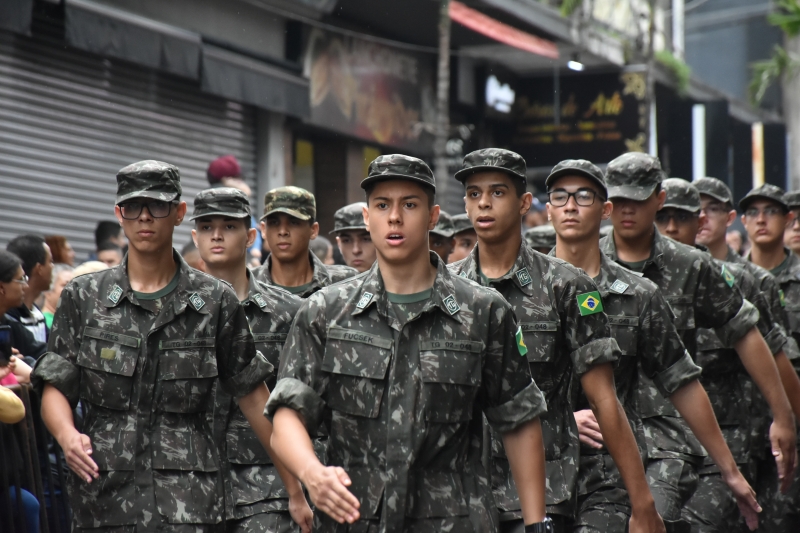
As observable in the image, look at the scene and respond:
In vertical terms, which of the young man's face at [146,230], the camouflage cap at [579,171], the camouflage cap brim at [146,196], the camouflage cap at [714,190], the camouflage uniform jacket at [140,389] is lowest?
the camouflage uniform jacket at [140,389]

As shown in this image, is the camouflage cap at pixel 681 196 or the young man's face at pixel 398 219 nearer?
the young man's face at pixel 398 219

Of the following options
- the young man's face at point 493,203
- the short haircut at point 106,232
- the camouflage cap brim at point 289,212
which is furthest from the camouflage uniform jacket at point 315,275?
the short haircut at point 106,232

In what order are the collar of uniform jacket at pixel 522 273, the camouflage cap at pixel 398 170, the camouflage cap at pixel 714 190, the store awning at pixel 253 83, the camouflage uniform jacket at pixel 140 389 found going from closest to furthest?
the camouflage cap at pixel 398 170
the camouflage uniform jacket at pixel 140 389
the collar of uniform jacket at pixel 522 273
the camouflage cap at pixel 714 190
the store awning at pixel 253 83

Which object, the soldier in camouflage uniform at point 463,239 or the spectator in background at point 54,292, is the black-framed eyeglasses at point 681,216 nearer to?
the soldier in camouflage uniform at point 463,239

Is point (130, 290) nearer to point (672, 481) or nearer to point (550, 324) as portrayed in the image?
point (550, 324)

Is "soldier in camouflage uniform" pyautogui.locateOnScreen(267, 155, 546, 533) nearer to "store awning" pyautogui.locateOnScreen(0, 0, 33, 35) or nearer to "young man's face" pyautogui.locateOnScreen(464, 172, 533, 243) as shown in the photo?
Answer: "young man's face" pyautogui.locateOnScreen(464, 172, 533, 243)

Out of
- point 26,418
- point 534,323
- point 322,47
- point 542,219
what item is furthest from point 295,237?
point 322,47

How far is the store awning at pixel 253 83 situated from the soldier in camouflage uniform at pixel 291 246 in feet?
22.2

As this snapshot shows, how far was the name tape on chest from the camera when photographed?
278 inches

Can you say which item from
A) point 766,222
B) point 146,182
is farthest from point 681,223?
point 146,182

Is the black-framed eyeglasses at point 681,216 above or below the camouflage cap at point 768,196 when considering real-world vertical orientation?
below

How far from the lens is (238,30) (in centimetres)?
1664

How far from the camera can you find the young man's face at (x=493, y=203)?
6391 millimetres

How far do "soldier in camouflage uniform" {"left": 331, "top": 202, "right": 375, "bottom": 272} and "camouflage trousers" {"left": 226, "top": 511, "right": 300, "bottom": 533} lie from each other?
3490 mm
